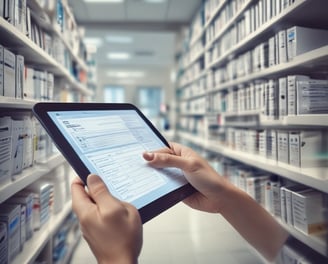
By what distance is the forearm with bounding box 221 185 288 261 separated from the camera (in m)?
0.84

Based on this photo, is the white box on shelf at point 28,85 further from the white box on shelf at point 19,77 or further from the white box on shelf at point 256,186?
the white box on shelf at point 256,186

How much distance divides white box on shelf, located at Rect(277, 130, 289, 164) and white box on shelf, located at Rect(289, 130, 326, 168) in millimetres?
57

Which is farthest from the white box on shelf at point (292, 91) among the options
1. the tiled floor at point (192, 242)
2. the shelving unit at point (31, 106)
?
the shelving unit at point (31, 106)

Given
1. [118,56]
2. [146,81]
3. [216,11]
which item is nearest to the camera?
[216,11]

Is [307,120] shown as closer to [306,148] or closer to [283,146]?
[306,148]

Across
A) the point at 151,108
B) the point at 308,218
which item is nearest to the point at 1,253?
the point at 308,218

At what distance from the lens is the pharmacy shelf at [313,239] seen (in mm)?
856

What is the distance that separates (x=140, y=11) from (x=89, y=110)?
3728 millimetres

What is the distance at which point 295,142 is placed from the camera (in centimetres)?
128

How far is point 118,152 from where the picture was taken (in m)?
0.58

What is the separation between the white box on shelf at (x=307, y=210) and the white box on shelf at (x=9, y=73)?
1194 mm

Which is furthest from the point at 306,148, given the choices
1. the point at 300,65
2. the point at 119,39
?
the point at 119,39

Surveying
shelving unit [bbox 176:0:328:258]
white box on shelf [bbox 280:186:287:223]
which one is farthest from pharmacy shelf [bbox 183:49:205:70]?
white box on shelf [bbox 280:186:287:223]

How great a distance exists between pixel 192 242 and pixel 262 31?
1.21 meters
